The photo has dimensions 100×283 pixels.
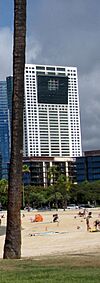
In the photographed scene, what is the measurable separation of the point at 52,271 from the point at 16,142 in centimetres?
481

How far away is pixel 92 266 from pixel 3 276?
228 cm

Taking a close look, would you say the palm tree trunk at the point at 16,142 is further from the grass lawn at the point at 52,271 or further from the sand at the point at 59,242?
the sand at the point at 59,242

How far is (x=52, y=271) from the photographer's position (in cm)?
1135

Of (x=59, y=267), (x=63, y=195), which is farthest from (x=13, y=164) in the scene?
(x=63, y=195)

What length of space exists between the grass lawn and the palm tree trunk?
140 cm

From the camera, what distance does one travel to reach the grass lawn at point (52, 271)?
998cm

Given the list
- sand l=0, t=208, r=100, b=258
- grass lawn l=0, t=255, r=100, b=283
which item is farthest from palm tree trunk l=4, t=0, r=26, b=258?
sand l=0, t=208, r=100, b=258

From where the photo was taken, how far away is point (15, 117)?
15.4m

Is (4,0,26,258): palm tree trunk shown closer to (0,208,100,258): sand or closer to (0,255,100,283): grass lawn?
(0,255,100,283): grass lawn

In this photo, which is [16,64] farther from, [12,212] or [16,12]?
[12,212]

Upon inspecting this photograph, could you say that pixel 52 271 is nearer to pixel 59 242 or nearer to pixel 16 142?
pixel 16 142

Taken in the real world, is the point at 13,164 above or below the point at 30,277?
above

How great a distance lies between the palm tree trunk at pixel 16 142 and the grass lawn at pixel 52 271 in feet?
4.59

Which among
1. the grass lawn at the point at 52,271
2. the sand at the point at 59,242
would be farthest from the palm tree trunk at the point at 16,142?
the sand at the point at 59,242
